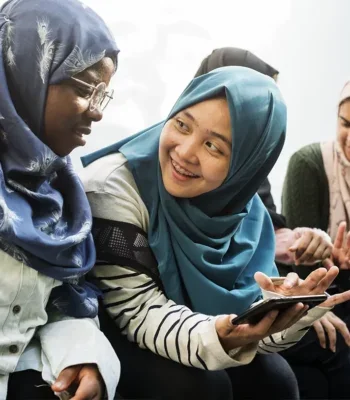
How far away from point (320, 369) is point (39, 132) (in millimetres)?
977

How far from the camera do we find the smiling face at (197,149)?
124 centimetres

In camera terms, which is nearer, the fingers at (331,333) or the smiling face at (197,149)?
the smiling face at (197,149)

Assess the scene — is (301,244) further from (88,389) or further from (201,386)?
(88,389)

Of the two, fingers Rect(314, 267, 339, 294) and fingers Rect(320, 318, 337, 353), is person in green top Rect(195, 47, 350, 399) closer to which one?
fingers Rect(320, 318, 337, 353)

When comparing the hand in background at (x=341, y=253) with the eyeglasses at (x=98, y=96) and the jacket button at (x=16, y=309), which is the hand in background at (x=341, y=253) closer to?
the eyeglasses at (x=98, y=96)

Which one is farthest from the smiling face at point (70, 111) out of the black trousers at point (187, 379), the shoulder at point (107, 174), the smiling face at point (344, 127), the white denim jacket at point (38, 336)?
the smiling face at point (344, 127)

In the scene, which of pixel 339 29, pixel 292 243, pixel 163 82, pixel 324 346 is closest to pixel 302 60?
pixel 339 29

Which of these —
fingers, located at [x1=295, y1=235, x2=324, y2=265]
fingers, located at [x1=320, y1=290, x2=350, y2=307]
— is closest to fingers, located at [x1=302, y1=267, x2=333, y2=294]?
fingers, located at [x1=320, y1=290, x2=350, y2=307]

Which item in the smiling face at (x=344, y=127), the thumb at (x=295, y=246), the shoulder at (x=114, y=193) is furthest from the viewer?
the smiling face at (x=344, y=127)

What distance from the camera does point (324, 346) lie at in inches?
61.2

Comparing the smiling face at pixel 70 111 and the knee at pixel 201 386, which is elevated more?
the smiling face at pixel 70 111

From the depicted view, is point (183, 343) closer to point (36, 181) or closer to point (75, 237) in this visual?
point (75, 237)

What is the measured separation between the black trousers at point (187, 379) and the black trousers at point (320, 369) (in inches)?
10.6

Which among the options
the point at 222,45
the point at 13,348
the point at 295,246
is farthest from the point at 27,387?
the point at 222,45
